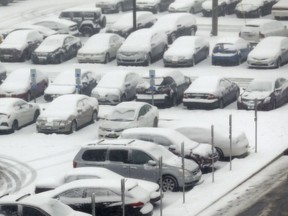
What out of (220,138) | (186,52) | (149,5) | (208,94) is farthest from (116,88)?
(149,5)

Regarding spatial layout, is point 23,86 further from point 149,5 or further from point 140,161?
point 149,5

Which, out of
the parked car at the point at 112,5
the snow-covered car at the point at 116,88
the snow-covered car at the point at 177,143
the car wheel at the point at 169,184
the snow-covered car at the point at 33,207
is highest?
the snow-covered car at the point at 33,207

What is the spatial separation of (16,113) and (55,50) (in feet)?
43.9

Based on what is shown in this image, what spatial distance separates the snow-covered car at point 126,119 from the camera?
131ft

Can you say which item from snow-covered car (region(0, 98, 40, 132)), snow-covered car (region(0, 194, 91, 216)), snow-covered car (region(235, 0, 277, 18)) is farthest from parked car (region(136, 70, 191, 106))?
snow-covered car (region(235, 0, 277, 18))

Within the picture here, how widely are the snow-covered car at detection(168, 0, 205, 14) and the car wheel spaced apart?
117 feet

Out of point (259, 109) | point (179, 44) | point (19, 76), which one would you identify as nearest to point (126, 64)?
point (179, 44)

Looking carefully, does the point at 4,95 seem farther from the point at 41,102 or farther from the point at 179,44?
the point at 179,44

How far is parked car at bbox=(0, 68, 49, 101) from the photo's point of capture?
156 ft

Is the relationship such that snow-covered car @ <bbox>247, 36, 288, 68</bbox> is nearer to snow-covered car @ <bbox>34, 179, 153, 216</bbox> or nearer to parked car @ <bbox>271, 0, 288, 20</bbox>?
parked car @ <bbox>271, 0, 288, 20</bbox>

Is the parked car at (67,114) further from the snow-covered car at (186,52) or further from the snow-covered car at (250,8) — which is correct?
the snow-covered car at (250,8)

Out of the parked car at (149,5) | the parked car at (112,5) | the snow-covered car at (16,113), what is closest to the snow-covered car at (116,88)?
the snow-covered car at (16,113)

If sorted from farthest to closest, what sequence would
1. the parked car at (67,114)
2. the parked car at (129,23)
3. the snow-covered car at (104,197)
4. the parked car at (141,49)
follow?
the parked car at (129,23), the parked car at (141,49), the parked car at (67,114), the snow-covered car at (104,197)

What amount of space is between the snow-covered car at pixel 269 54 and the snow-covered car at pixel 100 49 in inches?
293
